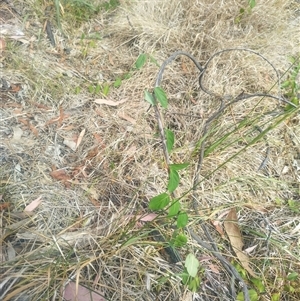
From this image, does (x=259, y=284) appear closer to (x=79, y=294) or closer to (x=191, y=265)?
(x=191, y=265)

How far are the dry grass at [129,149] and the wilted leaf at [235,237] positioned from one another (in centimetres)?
3

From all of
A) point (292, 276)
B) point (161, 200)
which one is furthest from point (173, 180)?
point (292, 276)

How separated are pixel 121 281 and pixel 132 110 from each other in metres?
0.79

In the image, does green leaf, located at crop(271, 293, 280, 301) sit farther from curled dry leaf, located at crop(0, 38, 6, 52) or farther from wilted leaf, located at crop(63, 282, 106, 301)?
curled dry leaf, located at crop(0, 38, 6, 52)

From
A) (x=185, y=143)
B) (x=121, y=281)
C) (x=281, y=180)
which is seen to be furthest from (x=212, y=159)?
(x=121, y=281)

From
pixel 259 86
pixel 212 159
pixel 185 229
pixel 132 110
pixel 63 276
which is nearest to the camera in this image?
pixel 63 276

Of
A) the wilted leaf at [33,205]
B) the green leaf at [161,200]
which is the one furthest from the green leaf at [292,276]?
the wilted leaf at [33,205]

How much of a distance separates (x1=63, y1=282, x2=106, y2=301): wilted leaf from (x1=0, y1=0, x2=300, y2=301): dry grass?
0.07 ft

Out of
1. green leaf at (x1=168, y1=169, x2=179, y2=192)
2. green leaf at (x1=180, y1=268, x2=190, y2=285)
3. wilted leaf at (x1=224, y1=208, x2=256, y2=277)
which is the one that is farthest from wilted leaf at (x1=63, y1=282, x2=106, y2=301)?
wilted leaf at (x1=224, y1=208, x2=256, y2=277)

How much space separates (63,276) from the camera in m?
1.22

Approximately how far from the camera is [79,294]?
1.23 metres

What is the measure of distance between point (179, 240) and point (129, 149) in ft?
1.52

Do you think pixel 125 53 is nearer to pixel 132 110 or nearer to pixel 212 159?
pixel 132 110

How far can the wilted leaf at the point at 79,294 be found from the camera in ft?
3.97
